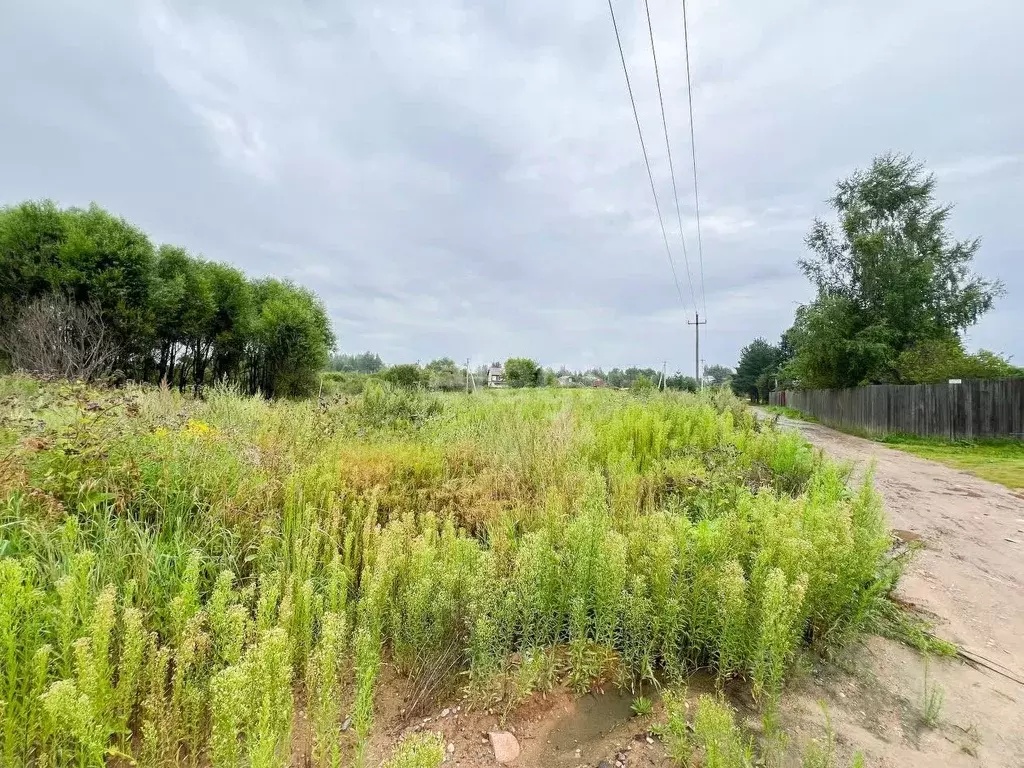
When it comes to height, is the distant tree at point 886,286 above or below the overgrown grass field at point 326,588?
above

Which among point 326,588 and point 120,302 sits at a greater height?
point 120,302

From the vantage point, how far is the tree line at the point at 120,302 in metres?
10.5

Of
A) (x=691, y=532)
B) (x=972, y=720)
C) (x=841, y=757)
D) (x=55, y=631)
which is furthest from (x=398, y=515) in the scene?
(x=972, y=720)

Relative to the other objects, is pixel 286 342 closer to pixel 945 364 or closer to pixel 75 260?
pixel 75 260

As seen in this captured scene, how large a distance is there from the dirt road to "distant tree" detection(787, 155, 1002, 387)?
14773mm

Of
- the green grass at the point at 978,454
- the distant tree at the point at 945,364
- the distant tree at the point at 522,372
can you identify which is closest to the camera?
the green grass at the point at 978,454

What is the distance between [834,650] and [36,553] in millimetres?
3709

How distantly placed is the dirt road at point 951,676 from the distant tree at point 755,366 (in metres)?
52.2

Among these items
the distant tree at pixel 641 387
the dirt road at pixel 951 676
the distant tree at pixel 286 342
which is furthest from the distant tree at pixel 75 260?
the dirt road at pixel 951 676

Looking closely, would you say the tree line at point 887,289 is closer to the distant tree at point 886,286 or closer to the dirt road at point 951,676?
the distant tree at point 886,286

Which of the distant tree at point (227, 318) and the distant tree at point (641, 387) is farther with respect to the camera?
the distant tree at point (227, 318)

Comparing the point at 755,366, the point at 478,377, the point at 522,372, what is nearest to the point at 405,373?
the point at 478,377

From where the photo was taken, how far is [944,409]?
449 inches

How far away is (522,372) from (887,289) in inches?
1023
